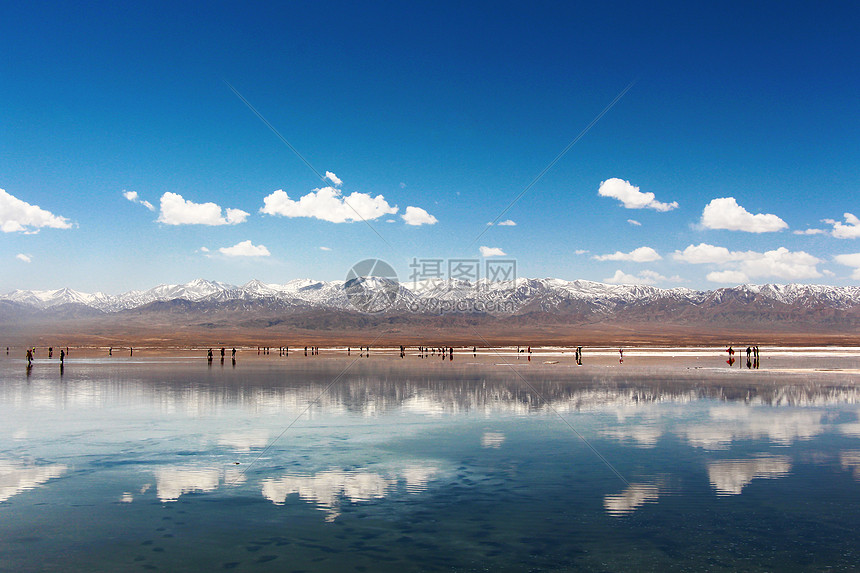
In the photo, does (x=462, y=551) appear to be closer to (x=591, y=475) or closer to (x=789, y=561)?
(x=789, y=561)

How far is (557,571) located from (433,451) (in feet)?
29.3

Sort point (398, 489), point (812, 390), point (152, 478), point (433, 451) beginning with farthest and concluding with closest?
1. point (812, 390)
2. point (433, 451)
3. point (152, 478)
4. point (398, 489)

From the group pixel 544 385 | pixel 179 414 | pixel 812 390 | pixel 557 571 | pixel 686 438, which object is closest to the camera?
pixel 557 571

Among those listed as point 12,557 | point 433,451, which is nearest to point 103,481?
point 12,557

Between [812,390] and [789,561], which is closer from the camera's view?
[789,561]

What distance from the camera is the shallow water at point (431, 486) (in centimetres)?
984

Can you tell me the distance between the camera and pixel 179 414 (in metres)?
25.4

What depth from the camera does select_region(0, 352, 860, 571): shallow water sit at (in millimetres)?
9836

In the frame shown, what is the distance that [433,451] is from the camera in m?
17.9

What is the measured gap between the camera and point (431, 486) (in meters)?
14.0

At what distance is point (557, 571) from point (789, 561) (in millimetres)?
3339

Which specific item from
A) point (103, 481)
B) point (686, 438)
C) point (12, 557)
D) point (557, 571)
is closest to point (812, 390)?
point (686, 438)

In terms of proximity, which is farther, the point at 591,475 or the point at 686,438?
the point at 686,438

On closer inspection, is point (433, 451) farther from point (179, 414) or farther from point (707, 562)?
point (179, 414)
